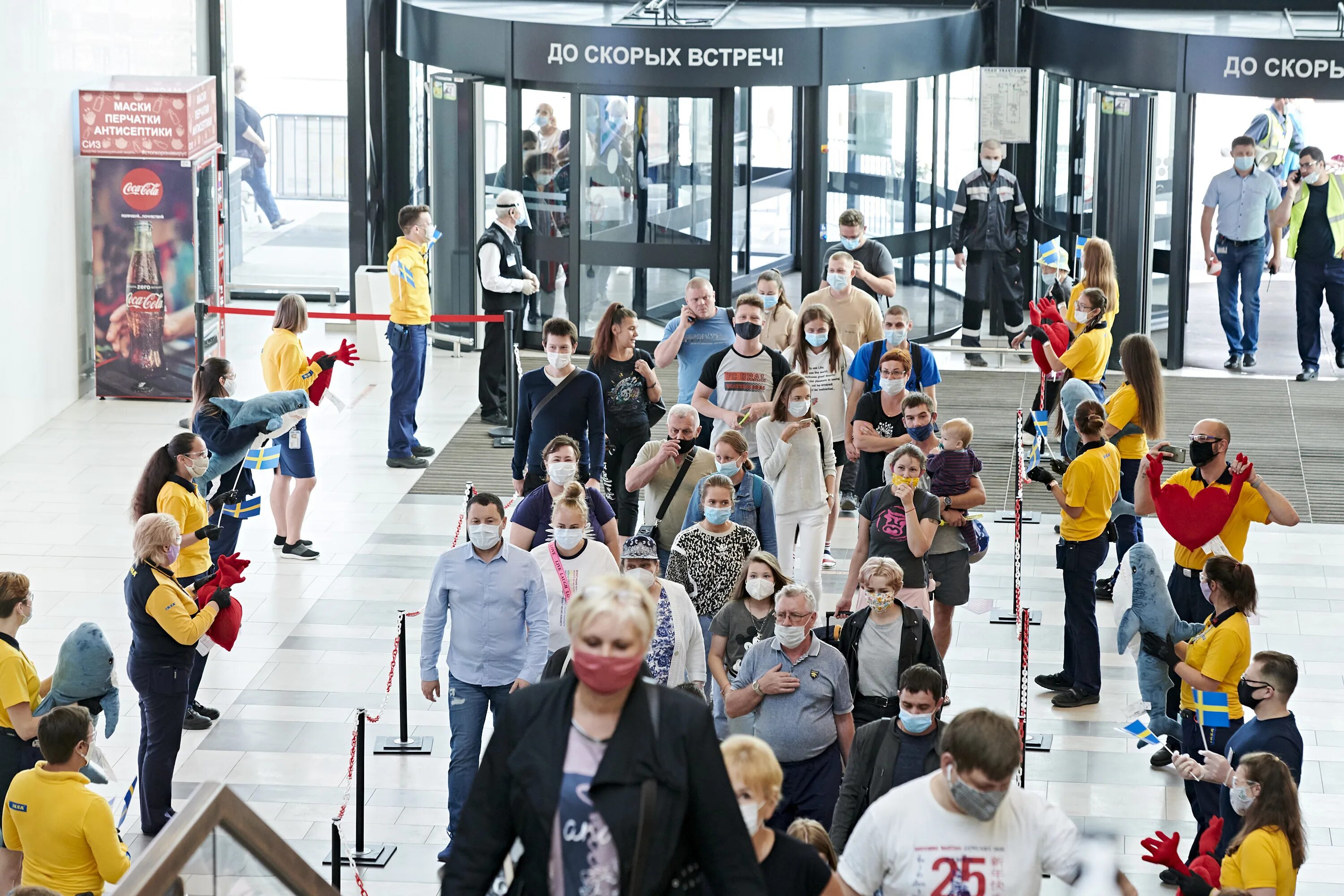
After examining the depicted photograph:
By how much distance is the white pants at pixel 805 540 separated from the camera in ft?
32.4

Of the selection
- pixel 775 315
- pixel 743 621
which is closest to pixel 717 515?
pixel 743 621

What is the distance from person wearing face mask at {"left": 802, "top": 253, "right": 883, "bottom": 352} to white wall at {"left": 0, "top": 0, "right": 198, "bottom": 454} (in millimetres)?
6422

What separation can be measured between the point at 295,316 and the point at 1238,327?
9.01 m

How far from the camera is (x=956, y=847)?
14.3 ft

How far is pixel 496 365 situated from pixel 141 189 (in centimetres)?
355

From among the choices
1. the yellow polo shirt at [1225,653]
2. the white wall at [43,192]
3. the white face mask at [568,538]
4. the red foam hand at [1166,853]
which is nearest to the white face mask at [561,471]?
the white face mask at [568,538]

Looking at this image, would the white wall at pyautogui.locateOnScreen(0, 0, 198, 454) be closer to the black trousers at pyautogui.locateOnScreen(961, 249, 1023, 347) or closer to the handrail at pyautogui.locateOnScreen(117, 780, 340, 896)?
the black trousers at pyautogui.locateOnScreen(961, 249, 1023, 347)

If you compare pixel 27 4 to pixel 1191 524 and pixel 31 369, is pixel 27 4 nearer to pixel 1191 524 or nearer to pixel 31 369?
pixel 31 369

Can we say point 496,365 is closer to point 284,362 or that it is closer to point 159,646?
point 284,362

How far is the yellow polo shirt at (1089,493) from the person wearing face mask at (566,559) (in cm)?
249

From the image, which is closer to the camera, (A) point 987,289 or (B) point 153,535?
(B) point 153,535

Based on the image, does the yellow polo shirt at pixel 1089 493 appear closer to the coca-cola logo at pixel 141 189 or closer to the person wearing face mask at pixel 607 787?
the person wearing face mask at pixel 607 787

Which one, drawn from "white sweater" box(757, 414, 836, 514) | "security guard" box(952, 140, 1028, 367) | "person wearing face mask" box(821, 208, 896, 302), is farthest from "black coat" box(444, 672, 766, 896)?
"security guard" box(952, 140, 1028, 367)

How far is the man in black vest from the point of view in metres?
14.2
